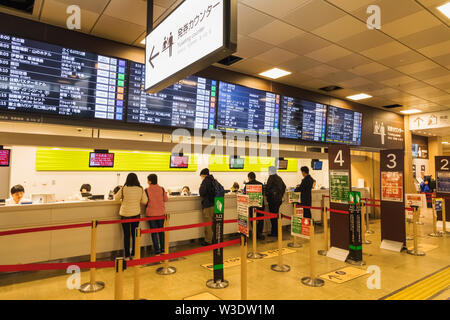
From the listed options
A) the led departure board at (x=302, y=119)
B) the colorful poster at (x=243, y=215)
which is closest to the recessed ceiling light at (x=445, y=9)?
the led departure board at (x=302, y=119)

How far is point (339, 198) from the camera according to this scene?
5.30 m

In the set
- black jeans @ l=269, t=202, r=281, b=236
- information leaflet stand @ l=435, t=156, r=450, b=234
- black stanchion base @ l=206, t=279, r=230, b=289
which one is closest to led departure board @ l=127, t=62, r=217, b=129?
black stanchion base @ l=206, t=279, r=230, b=289

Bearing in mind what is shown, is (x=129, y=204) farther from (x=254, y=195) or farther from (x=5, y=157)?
(x=5, y=157)

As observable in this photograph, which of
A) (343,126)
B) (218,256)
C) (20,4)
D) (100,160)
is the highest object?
(20,4)

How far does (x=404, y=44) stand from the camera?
444 centimetres

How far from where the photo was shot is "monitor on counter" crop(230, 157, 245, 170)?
11.2 meters

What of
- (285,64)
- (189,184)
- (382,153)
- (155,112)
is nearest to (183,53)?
(155,112)

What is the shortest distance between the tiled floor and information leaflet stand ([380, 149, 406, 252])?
22.5 inches

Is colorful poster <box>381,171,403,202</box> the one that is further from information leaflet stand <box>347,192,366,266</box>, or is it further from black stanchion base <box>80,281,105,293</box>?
black stanchion base <box>80,281,105,293</box>

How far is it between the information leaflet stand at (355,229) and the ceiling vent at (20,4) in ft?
17.8

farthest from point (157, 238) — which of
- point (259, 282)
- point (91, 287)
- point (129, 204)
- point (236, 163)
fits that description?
point (236, 163)

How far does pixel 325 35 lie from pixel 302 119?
2596mm

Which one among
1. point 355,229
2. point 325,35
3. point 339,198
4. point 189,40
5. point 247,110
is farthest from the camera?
point 247,110

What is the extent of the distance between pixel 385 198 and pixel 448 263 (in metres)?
1.53
